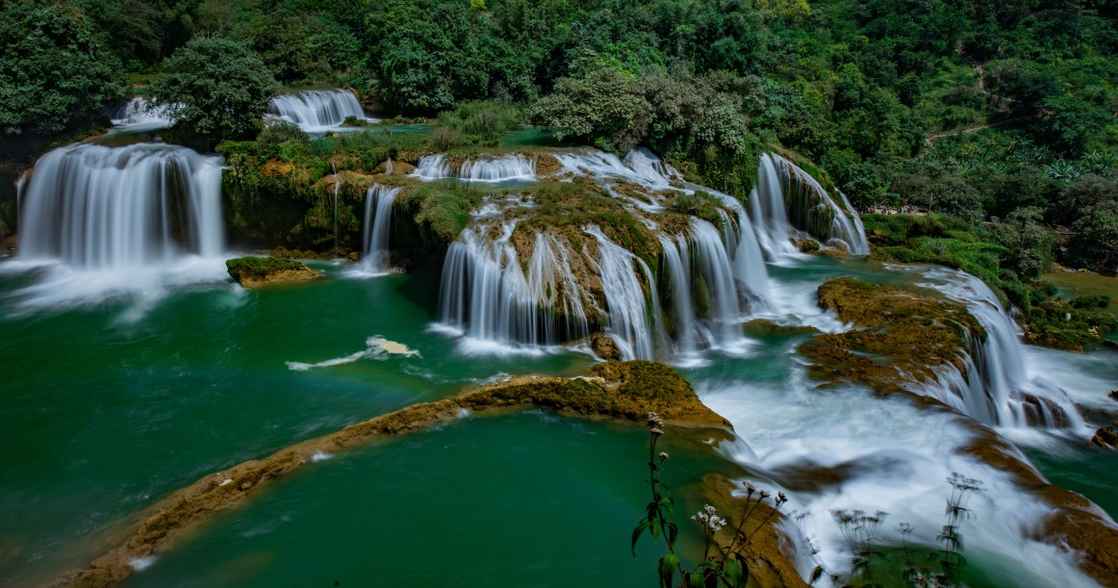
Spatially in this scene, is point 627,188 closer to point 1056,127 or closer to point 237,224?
point 237,224

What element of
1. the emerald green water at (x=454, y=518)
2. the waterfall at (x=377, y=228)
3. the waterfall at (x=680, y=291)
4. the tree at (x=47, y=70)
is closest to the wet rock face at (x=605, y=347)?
the waterfall at (x=680, y=291)

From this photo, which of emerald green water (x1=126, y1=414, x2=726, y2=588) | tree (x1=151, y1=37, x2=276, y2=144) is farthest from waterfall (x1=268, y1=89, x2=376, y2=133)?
emerald green water (x1=126, y1=414, x2=726, y2=588)

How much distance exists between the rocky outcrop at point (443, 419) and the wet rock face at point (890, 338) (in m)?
3.62

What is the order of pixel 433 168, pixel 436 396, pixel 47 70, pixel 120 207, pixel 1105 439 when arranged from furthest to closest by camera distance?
1. pixel 47 70
2. pixel 433 168
3. pixel 120 207
4. pixel 1105 439
5. pixel 436 396

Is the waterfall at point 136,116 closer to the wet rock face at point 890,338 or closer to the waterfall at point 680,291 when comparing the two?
the waterfall at point 680,291

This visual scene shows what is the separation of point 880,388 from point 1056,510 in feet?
11.7

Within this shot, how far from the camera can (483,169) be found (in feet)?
60.5

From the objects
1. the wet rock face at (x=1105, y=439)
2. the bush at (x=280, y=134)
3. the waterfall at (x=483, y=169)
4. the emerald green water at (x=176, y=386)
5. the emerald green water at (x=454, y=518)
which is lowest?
the wet rock face at (x=1105, y=439)

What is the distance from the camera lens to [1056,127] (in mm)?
37688

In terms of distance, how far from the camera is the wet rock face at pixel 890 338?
1184 cm

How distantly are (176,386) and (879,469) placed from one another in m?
11.6

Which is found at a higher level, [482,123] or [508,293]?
[482,123]

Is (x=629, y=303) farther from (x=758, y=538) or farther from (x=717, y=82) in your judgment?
(x=717, y=82)

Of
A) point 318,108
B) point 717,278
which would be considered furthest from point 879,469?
point 318,108
